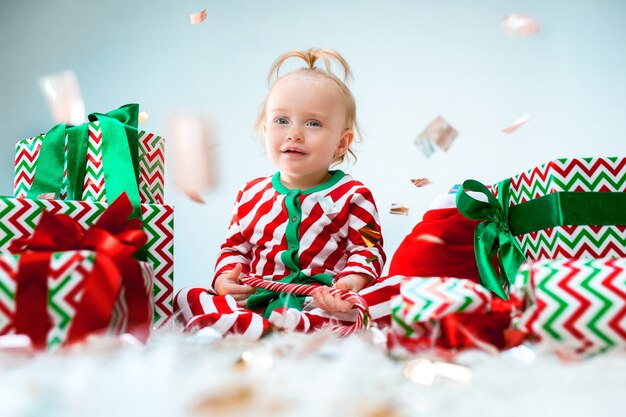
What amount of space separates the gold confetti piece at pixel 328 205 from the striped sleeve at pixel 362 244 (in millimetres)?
31

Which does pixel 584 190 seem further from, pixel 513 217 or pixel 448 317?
pixel 448 317

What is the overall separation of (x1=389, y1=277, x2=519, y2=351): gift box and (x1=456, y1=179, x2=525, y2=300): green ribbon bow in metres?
0.32

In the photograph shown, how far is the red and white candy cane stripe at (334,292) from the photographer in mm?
851

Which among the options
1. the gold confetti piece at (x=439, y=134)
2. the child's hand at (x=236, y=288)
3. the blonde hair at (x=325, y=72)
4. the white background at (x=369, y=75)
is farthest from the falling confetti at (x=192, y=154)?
the gold confetti piece at (x=439, y=134)

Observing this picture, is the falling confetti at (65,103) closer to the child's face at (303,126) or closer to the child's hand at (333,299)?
the child's face at (303,126)

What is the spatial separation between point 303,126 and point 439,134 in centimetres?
29

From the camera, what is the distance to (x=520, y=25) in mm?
1410

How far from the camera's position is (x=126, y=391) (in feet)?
1.48

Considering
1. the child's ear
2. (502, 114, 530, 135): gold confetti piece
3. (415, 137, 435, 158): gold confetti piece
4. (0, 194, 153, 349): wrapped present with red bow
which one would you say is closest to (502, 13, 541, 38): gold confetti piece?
(502, 114, 530, 135): gold confetti piece

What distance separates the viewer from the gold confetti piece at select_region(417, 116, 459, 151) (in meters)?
1.21

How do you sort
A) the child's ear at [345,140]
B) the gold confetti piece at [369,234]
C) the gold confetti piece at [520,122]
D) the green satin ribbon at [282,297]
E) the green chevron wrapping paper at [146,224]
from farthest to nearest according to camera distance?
the gold confetti piece at [520,122], the child's ear at [345,140], the gold confetti piece at [369,234], the green satin ribbon at [282,297], the green chevron wrapping paper at [146,224]

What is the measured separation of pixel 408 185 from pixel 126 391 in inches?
40.8

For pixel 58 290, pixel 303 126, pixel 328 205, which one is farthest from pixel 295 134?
pixel 58 290

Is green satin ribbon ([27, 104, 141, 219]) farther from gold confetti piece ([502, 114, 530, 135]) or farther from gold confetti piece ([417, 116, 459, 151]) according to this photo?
gold confetti piece ([502, 114, 530, 135])
